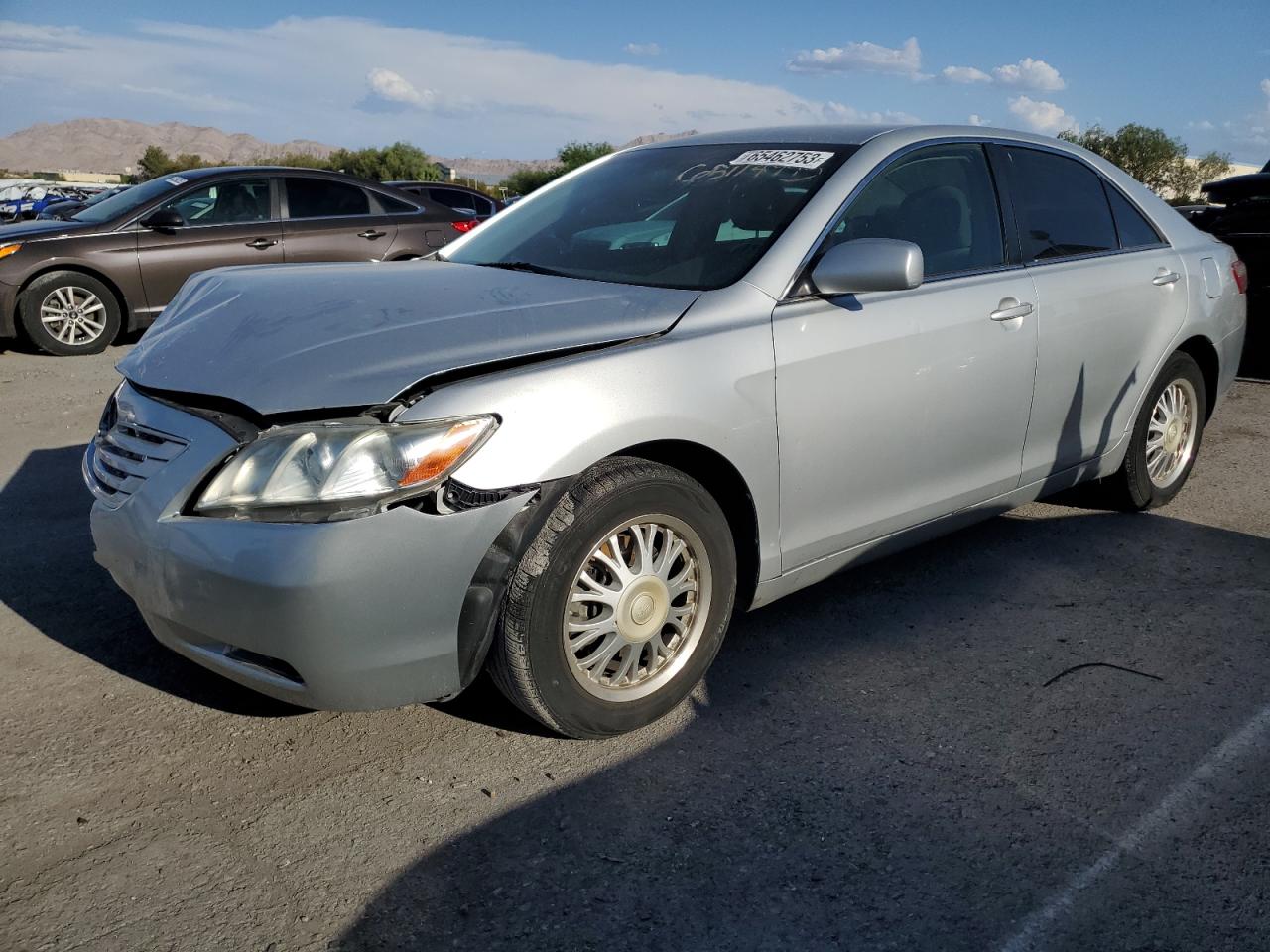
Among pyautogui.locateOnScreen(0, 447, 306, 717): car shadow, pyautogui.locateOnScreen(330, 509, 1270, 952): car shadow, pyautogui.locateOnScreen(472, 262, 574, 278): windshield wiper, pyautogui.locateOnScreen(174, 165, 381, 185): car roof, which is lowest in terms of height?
pyautogui.locateOnScreen(330, 509, 1270, 952): car shadow

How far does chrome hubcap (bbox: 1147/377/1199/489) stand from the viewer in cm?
489

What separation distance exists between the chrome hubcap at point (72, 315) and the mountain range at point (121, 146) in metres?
128

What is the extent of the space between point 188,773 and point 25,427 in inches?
173

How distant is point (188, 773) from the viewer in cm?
282

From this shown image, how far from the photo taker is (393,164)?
78375 millimetres

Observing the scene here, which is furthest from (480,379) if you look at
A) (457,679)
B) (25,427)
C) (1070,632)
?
(25,427)

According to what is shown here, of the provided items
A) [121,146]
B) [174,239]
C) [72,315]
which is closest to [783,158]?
[174,239]

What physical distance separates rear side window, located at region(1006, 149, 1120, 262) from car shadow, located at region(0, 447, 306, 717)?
311 cm

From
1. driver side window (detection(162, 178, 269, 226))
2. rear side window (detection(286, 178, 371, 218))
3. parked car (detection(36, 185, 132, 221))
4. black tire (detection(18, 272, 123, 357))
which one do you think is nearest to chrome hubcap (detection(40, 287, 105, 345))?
black tire (detection(18, 272, 123, 357))

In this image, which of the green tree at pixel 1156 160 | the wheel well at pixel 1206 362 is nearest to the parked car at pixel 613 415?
the wheel well at pixel 1206 362

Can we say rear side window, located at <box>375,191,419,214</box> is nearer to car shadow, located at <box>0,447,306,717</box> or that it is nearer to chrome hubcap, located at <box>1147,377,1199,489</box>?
car shadow, located at <box>0,447,306,717</box>

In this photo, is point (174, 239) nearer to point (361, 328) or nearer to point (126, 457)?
point (126, 457)

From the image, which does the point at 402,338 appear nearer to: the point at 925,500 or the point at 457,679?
the point at 457,679

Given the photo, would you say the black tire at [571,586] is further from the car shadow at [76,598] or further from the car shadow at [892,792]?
the car shadow at [76,598]
